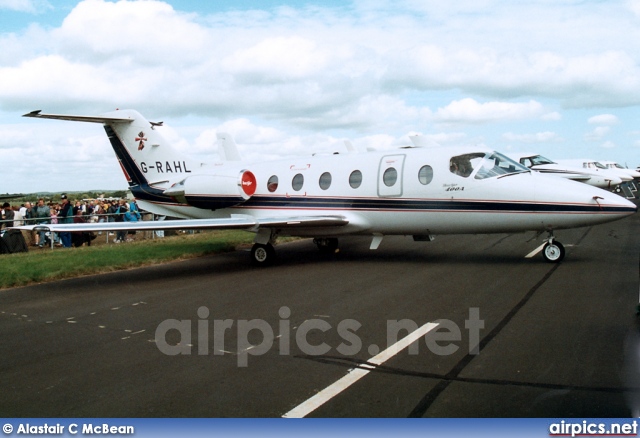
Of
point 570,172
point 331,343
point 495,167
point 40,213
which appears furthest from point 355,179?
point 570,172

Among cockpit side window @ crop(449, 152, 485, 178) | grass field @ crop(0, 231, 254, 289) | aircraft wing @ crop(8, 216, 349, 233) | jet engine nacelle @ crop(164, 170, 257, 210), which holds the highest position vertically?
cockpit side window @ crop(449, 152, 485, 178)

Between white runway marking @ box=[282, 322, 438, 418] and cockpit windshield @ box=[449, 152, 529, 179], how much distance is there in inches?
252

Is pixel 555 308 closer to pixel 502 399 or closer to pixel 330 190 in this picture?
pixel 502 399

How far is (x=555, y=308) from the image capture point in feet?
26.8

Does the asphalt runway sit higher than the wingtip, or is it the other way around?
the wingtip

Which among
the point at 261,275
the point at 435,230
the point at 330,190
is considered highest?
the point at 330,190

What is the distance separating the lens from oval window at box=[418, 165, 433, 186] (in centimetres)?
1323

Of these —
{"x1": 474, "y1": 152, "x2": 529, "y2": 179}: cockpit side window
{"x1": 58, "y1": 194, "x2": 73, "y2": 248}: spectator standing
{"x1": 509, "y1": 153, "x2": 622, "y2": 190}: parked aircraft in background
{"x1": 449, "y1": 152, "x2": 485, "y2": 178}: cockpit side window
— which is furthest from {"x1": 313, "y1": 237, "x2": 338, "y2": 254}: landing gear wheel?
{"x1": 509, "y1": 153, "x2": 622, "y2": 190}: parked aircraft in background

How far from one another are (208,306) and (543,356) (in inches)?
204

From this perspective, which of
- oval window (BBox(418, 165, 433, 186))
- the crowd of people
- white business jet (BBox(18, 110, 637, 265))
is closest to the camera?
white business jet (BBox(18, 110, 637, 265))

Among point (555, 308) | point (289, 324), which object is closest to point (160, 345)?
point (289, 324)

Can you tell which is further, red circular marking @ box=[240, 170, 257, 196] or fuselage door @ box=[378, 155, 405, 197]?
red circular marking @ box=[240, 170, 257, 196]

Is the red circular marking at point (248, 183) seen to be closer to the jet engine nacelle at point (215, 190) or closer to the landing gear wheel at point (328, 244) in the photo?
the jet engine nacelle at point (215, 190)

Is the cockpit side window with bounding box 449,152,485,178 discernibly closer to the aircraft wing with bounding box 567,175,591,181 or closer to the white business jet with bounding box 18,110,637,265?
the white business jet with bounding box 18,110,637,265
